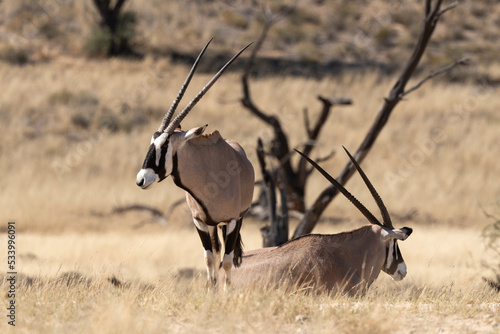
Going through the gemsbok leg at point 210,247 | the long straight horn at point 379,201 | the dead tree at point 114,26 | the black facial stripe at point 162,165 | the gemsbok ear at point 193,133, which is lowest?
the gemsbok leg at point 210,247

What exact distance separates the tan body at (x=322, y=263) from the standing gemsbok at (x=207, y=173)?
0.58 metres

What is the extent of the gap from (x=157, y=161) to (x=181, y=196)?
12.4 metres

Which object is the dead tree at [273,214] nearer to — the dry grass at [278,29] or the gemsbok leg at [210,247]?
the gemsbok leg at [210,247]

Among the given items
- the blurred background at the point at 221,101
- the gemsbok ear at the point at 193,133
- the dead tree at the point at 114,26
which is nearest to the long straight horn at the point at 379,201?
the gemsbok ear at the point at 193,133

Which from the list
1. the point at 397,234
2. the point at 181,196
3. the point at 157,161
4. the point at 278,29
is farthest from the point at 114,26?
the point at 157,161

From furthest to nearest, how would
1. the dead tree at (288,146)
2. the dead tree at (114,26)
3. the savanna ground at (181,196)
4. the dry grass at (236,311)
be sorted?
1. the dead tree at (114,26)
2. the dead tree at (288,146)
3. the savanna ground at (181,196)
4. the dry grass at (236,311)

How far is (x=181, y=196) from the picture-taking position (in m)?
17.9

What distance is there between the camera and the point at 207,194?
233 inches

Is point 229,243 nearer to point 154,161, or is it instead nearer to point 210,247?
point 210,247

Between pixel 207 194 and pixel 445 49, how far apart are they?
3183 cm

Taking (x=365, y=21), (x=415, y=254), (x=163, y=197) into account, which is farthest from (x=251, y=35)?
(x=415, y=254)

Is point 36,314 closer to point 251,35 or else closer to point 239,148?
point 239,148

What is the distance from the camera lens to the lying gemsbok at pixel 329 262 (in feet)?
22.4

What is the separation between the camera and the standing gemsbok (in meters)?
5.63
